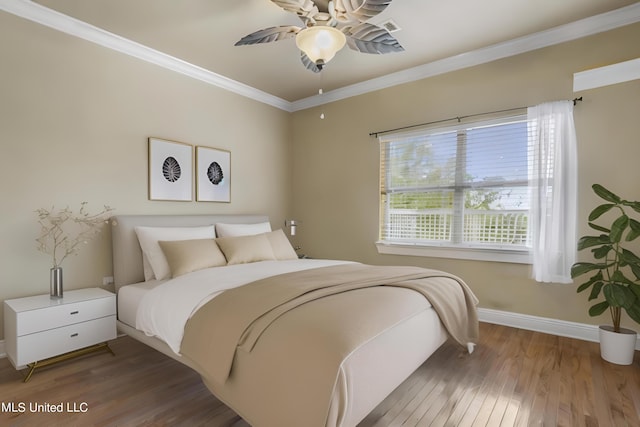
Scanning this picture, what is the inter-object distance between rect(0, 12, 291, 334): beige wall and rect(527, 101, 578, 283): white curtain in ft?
11.4

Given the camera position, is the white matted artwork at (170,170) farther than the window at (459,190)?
Yes

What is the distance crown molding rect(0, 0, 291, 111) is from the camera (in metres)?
2.52

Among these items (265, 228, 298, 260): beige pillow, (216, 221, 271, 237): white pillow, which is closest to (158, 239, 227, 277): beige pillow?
(216, 221, 271, 237): white pillow

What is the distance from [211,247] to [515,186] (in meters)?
3.04

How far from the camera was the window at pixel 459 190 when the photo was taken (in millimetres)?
3172

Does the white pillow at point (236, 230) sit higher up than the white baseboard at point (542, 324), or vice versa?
the white pillow at point (236, 230)

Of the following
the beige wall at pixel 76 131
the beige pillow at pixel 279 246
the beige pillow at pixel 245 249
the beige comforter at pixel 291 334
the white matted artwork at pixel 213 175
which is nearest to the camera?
the beige comforter at pixel 291 334

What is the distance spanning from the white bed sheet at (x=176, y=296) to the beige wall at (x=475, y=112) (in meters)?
1.70

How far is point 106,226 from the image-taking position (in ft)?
9.79

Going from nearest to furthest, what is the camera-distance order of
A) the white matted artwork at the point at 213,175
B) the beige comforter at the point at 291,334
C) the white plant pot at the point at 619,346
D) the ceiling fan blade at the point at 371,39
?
the beige comforter at the point at 291,334 < the ceiling fan blade at the point at 371,39 < the white plant pot at the point at 619,346 < the white matted artwork at the point at 213,175

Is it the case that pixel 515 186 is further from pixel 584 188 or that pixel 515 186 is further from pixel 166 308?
pixel 166 308

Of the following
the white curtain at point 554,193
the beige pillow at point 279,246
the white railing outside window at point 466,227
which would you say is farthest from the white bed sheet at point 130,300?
the white curtain at point 554,193

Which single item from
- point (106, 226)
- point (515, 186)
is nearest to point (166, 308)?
point (106, 226)

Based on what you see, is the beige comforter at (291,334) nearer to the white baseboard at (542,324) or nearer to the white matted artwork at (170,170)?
the white baseboard at (542,324)
